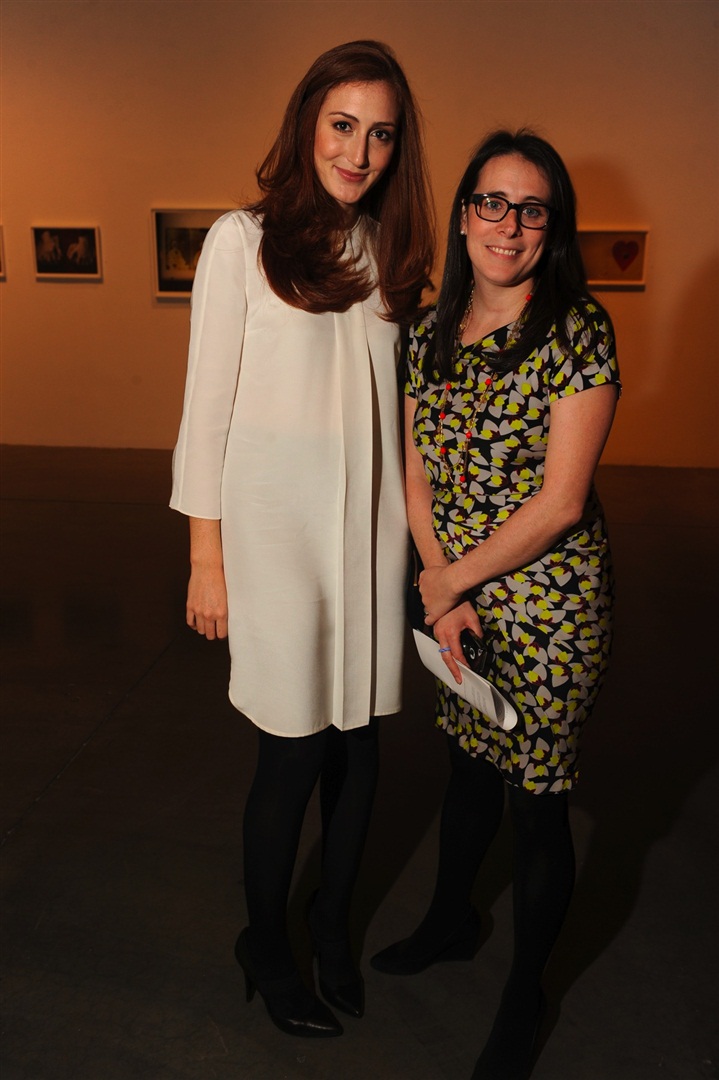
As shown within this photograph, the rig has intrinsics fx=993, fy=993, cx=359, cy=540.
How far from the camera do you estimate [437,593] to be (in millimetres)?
2312

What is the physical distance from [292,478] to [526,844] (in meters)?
1.00

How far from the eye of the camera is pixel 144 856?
10.7 ft

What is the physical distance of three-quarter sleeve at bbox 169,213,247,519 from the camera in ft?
6.93

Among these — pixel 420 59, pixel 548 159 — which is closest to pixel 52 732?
pixel 548 159

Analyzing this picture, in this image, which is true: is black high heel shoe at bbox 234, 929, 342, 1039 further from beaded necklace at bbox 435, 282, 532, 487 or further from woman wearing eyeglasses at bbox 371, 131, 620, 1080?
beaded necklace at bbox 435, 282, 532, 487

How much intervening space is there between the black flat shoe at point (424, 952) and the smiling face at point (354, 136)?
6.50 ft

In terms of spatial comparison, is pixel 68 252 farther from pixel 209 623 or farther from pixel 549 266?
pixel 549 266

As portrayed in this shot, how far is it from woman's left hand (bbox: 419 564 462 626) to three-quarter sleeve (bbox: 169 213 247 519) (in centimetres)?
51

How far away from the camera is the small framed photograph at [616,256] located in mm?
9391

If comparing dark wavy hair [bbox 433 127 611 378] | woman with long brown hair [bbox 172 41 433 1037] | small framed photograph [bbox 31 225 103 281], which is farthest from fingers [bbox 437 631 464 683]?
small framed photograph [bbox 31 225 103 281]

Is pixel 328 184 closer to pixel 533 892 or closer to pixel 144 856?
pixel 533 892

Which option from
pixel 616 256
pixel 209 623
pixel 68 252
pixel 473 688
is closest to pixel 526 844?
pixel 473 688

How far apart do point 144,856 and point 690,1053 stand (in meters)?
1.74

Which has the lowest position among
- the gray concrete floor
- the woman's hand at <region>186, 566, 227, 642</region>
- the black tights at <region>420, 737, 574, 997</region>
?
the gray concrete floor
